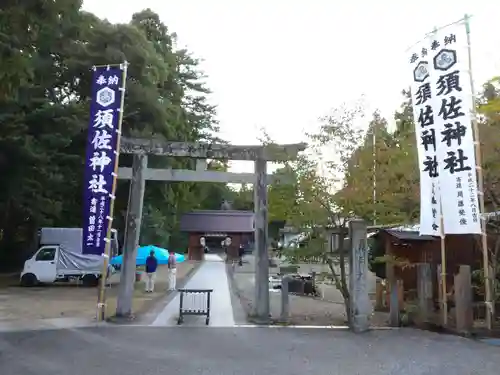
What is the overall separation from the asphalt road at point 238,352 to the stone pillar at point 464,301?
1.58 feet

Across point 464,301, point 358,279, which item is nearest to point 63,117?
point 358,279

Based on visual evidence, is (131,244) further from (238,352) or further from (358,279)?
(358,279)

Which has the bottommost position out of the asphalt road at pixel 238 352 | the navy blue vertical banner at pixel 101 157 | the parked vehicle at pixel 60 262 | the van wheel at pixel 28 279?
the asphalt road at pixel 238 352

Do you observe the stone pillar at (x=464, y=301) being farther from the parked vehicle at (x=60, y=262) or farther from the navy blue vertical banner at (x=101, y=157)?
the parked vehicle at (x=60, y=262)

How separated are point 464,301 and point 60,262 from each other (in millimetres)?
16427

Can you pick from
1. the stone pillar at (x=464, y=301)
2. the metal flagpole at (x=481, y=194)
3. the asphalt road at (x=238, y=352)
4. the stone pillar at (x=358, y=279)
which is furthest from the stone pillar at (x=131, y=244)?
the metal flagpole at (x=481, y=194)

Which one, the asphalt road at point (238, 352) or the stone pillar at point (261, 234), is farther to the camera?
the stone pillar at point (261, 234)

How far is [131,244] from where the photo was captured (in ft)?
40.1

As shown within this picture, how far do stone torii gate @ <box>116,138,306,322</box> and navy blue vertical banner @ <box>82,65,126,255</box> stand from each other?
2.03 feet

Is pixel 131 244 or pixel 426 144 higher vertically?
pixel 426 144

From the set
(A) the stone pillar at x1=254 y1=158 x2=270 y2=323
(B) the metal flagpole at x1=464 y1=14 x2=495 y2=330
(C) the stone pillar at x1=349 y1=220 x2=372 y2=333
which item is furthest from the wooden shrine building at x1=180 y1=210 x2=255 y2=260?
(B) the metal flagpole at x1=464 y1=14 x2=495 y2=330

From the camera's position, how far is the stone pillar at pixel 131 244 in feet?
39.1

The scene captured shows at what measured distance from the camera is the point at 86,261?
827 inches

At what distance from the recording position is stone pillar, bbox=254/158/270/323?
40.4ft
